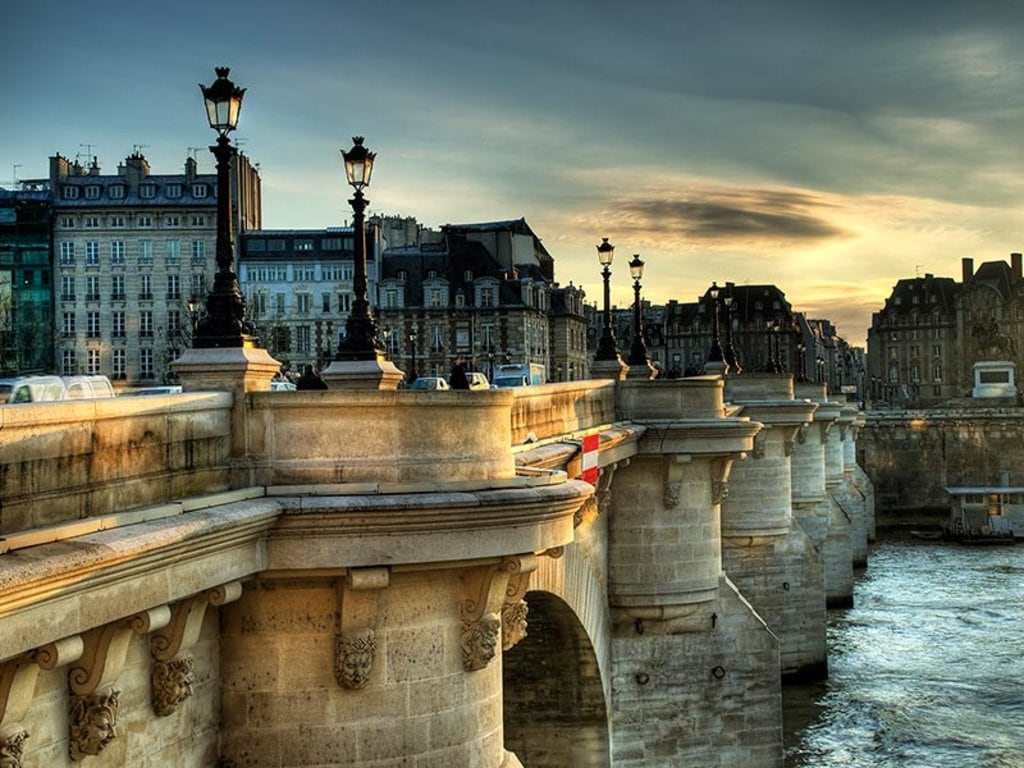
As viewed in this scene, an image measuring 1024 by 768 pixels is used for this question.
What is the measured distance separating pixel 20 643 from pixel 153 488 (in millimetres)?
2023

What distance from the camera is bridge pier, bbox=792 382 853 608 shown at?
51500mm

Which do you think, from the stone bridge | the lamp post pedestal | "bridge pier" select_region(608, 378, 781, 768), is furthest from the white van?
the lamp post pedestal

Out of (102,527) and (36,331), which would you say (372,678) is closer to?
(102,527)

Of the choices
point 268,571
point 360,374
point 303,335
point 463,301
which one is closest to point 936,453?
point 463,301

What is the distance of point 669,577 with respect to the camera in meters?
25.8

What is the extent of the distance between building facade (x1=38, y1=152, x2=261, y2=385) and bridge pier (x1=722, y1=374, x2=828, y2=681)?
56.4 meters

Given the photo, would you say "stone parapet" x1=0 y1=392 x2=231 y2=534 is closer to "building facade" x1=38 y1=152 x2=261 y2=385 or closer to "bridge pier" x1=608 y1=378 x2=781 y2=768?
"bridge pier" x1=608 y1=378 x2=781 y2=768

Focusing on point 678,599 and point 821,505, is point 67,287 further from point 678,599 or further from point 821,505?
point 678,599

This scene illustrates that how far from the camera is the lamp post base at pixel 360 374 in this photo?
16.4m

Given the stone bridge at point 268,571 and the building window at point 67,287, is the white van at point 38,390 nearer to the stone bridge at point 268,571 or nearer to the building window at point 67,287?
the stone bridge at point 268,571

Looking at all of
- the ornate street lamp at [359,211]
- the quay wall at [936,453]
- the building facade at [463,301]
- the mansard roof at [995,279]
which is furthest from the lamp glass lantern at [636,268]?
the mansard roof at [995,279]

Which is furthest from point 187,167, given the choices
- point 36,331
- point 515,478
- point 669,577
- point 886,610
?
point 515,478

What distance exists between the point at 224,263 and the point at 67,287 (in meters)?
86.5

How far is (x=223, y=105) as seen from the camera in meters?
10.9
